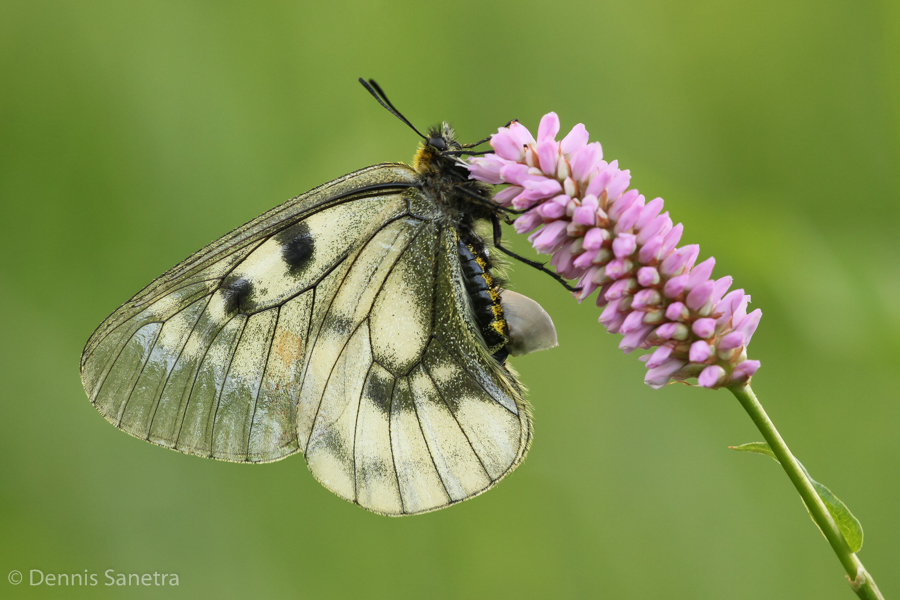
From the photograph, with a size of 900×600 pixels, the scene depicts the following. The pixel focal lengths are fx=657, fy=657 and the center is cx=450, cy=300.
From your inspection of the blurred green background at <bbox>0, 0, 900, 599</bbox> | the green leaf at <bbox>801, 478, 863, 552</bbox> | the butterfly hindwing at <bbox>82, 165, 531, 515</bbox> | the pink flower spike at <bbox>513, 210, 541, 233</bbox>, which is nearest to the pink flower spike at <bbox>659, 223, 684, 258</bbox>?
the pink flower spike at <bbox>513, 210, 541, 233</bbox>

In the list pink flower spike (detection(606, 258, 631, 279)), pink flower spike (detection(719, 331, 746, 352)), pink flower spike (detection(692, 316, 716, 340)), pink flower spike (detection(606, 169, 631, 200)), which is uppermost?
pink flower spike (detection(606, 169, 631, 200))

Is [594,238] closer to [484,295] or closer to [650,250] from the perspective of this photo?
[650,250]

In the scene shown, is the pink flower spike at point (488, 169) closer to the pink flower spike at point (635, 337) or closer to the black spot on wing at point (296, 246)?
the pink flower spike at point (635, 337)

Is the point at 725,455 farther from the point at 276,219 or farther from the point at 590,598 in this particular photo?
the point at 276,219

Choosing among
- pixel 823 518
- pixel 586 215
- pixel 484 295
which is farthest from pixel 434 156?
pixel 823 518

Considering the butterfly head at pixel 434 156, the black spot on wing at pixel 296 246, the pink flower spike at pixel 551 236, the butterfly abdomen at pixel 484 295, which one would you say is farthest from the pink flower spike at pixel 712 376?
the black spot on wing at pixel 296 246

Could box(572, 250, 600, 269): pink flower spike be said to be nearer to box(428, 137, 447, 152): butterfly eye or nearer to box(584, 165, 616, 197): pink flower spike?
box(584, 165, 616, 197): pink flower spike

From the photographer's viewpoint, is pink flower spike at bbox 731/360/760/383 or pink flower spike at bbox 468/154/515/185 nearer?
pink flower spike at bbox 731/360/760/383
